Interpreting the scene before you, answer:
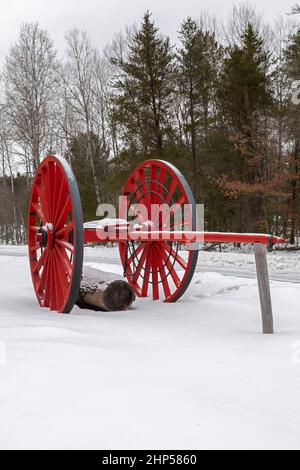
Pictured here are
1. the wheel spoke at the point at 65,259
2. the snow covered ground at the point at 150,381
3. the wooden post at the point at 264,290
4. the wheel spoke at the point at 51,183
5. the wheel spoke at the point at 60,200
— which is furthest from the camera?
the wheel spoke at the point at 51,183

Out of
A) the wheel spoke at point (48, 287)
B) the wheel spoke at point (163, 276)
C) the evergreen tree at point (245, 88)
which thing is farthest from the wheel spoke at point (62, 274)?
the evergreen tree at point (245, 88)

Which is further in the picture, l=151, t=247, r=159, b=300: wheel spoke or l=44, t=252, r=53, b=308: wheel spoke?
l=151, t=247, r=159, b=300: wheel spoke

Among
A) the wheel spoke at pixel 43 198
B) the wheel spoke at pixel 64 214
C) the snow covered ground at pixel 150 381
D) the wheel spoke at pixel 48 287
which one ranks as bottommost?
the snow covered ground at pixel 150 381

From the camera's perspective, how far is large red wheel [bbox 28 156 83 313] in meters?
5.10

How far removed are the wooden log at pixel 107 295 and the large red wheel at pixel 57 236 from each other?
336 mm

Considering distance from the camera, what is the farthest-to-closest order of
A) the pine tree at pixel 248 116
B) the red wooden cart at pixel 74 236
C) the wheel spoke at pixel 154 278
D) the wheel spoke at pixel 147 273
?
the pine tree at pixel 248 116 < the wheel spoke at pixel 147 273 < the wheel spoke at pixel 154 278 < the red wooden cart at pixel 74 236

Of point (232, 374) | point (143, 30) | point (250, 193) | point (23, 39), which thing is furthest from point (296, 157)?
point (232, 374)

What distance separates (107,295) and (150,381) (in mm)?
3219

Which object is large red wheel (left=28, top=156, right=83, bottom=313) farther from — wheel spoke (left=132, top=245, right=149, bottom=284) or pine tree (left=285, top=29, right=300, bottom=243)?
pine tree (left=285, top=29, right=300, bottom=243)

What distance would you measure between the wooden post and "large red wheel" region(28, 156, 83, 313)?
176cm

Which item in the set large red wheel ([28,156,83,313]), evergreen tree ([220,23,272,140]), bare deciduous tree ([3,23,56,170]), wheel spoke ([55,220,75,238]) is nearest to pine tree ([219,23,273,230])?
evergreen tree ([220,23,272,140])

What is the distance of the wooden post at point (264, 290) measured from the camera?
4.28 metres

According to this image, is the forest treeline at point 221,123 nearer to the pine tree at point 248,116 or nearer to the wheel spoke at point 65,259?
the pine tree at point 248,116

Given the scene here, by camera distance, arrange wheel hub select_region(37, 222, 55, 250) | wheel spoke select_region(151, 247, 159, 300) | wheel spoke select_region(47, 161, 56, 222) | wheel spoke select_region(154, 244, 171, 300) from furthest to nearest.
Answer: wheel spoke select_region(151, 247, 159, 300) → wheel spoke select_region(154, 244, 171, 300) → wheel spoke select_region(47, 161, 56, 222) → wheel hub select_region(37, 222, 55, 250)
